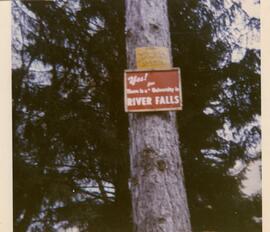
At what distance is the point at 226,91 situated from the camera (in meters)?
2.30

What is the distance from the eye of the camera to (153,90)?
1.82 metres

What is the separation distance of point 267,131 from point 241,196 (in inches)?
13.9

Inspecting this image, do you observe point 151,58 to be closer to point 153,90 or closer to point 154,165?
point 153,90

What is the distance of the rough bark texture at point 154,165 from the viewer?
68.2 inches

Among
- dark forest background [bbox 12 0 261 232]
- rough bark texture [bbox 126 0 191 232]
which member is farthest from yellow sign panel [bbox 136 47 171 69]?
dark forest background [bbox 12 0 261 232]

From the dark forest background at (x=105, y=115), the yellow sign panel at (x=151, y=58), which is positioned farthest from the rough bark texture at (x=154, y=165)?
the dark forest background at (x=105, y=115)

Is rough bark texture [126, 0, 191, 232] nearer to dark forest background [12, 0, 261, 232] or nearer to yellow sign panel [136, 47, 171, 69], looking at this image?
yellow sign panel [136, 47, 171, 69]

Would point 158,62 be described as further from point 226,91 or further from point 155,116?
point 226,91

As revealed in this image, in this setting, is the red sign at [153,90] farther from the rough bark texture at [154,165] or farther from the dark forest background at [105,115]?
the dark forest background at [105,115]

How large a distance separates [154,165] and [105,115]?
59 centimetres

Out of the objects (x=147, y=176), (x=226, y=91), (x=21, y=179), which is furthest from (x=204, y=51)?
(x=21, y=179)

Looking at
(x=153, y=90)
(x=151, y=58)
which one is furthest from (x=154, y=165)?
(x=151, y=58)

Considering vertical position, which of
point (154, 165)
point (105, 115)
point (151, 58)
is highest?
point (151, 58)

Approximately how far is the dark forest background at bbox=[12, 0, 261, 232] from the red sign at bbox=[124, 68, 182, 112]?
1.01ft
